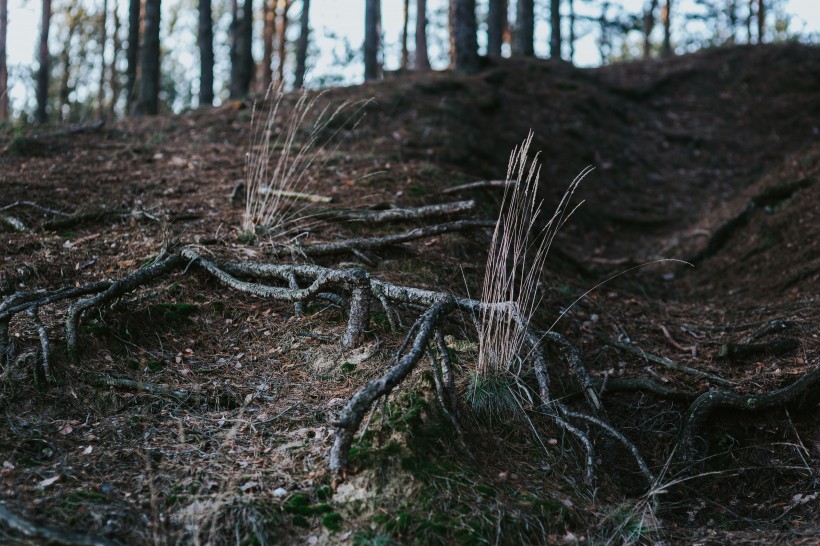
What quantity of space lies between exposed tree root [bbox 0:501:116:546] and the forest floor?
3 centimetres

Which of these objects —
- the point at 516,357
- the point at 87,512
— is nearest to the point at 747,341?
the point at 516,357

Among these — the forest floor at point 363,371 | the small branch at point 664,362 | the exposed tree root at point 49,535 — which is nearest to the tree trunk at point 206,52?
the forest floor at point 363,371

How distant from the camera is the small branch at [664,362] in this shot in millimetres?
3633

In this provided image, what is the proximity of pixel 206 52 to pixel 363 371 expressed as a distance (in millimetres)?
10140

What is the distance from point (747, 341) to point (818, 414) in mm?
820

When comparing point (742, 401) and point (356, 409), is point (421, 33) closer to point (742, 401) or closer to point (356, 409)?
point (742, 401)

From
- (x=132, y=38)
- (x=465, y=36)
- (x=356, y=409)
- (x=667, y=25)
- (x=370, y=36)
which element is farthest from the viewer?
(x=667, y=25)

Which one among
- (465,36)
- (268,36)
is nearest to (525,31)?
(465,36)

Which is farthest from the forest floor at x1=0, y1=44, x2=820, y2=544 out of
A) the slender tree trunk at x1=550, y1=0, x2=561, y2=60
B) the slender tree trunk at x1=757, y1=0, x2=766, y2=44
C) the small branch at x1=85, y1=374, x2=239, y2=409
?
the slender tree trunk at x1=757, y1=0, x2=766, y2=44

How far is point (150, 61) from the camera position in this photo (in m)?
9.68

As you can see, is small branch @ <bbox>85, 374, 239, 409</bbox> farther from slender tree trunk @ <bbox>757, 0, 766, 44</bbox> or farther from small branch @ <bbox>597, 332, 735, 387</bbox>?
slender tree trunk @ <bbox>757, 0, 766, 44</bbox>

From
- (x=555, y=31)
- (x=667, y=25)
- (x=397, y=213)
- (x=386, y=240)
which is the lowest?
(x=386, y=240)

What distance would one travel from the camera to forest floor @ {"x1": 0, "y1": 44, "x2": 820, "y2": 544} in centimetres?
238

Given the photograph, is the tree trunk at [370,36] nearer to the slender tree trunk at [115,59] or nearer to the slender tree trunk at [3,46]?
the slender tree trunk at [3,46]
